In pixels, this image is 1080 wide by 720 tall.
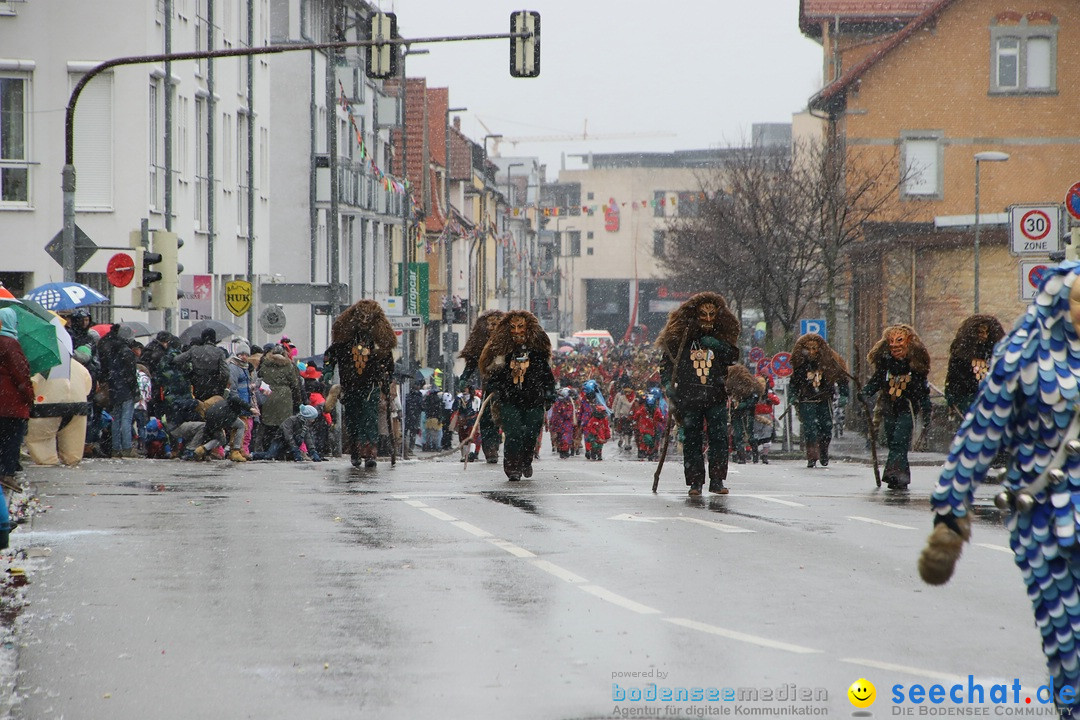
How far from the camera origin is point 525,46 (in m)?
24.1

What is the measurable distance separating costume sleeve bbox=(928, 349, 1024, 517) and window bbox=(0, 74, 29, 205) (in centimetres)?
2975

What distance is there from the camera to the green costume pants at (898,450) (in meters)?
17.5

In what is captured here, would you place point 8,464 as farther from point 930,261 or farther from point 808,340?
point 930,261

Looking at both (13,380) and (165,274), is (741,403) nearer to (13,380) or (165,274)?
(165,274)

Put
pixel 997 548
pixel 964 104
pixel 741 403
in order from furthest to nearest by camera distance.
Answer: pixel 964 104
pixel 741 403
pixel 997 548

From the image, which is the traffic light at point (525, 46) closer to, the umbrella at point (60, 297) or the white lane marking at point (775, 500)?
the umbrella at point (60, 297)

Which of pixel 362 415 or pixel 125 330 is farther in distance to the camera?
pixel 125 330

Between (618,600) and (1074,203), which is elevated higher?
(1074,203)

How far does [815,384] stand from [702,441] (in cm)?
774

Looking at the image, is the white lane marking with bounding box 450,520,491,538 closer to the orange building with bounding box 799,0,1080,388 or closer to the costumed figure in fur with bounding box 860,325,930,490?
the costumed figure in fur with bounding box 860,325,930,490

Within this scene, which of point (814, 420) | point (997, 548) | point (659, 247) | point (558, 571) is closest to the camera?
point (558, 571)

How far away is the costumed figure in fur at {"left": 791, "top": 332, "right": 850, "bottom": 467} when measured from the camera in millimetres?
23172

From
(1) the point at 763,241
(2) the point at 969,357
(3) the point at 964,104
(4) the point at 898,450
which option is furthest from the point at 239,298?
(3) the point at 964,104

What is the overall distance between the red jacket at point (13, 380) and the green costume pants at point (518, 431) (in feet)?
16.8
